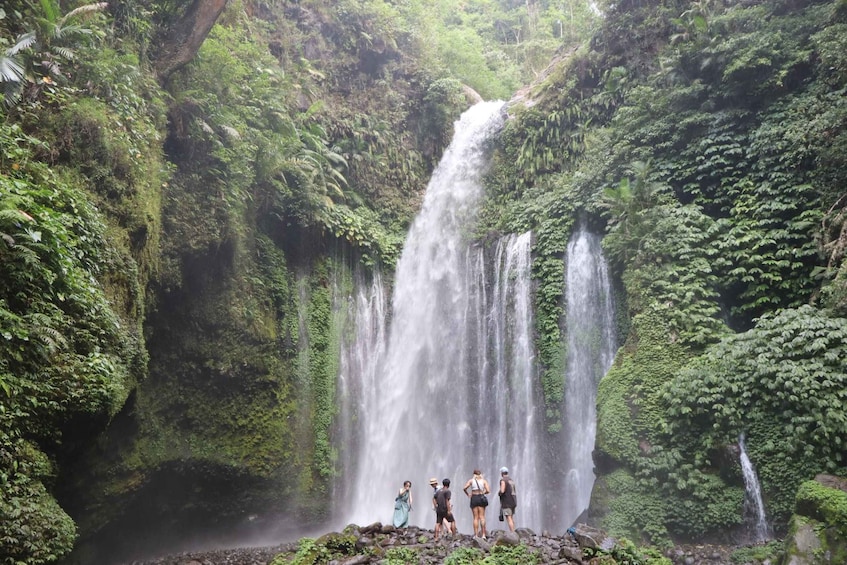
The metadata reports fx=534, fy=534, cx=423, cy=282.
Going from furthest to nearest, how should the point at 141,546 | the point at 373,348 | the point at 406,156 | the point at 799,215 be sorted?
the point at 406,156, the point at 373,348, the point at 141,546, the point at 799,215

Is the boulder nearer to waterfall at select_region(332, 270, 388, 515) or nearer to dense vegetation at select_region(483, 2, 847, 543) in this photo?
dense vegetation at select_region(483, 2, 847, 543)

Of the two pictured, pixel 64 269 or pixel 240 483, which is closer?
pixel 64 269

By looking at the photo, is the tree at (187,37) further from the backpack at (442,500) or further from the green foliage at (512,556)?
the green foliage at (512,556)

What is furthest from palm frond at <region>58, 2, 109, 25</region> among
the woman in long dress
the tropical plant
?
the woman in long dress

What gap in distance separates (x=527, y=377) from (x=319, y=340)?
550 centimetres

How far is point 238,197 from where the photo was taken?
12.5m

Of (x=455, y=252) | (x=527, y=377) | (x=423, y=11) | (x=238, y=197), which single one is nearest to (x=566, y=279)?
(x=527, y=377)

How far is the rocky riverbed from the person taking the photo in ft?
22.2

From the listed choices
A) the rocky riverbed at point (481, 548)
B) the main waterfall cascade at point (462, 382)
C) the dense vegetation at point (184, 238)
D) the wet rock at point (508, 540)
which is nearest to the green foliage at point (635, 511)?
the rocky riverbed at point (481, 548)

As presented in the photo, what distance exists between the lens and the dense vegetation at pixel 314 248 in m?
7.11

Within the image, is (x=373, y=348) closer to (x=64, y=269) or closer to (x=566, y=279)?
(x=566, y=279)

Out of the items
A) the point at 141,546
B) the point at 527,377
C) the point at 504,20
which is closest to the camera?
the point at 141,546

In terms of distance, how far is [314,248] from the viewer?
1492 centimetres

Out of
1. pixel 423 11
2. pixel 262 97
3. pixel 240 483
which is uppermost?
pixel 423 11
